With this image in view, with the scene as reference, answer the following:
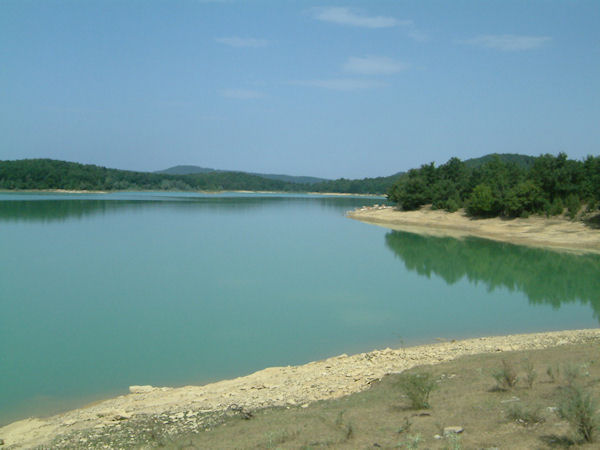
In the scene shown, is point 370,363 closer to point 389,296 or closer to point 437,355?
point 437,355

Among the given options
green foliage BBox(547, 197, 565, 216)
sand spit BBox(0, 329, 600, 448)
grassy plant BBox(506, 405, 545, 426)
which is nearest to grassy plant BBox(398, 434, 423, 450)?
grassy plant BBox(506, 405, 545, 426)

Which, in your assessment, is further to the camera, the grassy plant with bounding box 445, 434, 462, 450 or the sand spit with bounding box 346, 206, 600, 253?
the sand spit with bounding box 346, 206, 600, 253

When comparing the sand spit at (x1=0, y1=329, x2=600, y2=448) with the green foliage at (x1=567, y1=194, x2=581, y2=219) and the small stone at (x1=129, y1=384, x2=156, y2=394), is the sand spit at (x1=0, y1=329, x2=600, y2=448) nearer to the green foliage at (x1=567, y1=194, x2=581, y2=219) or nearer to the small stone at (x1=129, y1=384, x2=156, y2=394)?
the small stone at (x1=129, y1=384, x2=156, y2=394)

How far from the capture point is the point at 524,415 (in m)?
4.54

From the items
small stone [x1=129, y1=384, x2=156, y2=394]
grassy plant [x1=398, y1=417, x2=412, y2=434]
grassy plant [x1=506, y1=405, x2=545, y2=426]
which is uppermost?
grassy plant [x1=506, y1=405, x2=545, y2=426]

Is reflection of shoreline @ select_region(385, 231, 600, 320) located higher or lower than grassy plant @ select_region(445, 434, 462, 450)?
lower

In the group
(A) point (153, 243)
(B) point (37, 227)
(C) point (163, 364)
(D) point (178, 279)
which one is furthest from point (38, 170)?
(C) point (163, 364)

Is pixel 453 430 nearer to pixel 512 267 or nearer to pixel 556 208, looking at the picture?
pixel 512 267

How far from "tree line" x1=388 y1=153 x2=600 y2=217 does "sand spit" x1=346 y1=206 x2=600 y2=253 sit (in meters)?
0.98

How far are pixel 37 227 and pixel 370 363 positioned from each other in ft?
101

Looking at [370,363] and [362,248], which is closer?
[370,363]

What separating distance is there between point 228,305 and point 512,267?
14.1 meters

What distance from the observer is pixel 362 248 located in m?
28.0

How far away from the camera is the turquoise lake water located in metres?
9.06
